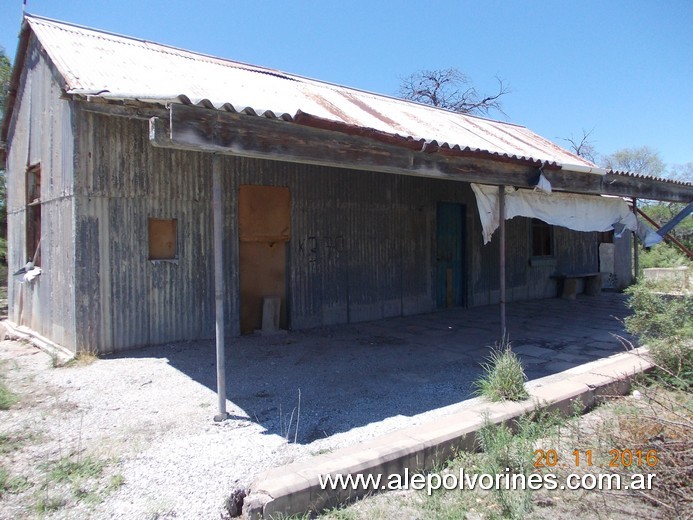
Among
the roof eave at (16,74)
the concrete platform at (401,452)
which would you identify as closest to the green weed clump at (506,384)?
the concrete platform at (401,452)

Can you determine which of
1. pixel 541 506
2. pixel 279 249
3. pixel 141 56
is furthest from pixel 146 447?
pixel 141 56

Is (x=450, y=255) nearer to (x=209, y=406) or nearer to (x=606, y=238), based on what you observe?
(x=209, y=406)

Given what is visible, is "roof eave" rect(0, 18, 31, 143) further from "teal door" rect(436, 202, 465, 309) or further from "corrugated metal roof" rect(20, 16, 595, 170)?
"teal door" rect(436, 202, 465, 309)

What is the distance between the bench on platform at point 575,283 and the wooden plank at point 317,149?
→ 619 centimetres

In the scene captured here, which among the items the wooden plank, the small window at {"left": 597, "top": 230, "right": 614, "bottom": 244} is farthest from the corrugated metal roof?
the small window at {"left": 597, "top": 230, "right": 614, "bottom": 244}

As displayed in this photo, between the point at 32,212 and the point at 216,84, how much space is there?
153 inches

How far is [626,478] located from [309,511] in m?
2.06

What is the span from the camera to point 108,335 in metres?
6.44

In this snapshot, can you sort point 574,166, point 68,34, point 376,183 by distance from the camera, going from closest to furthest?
1. point 574,166
2. point 68,34
3. point 376,183

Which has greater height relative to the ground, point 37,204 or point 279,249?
point 37,204

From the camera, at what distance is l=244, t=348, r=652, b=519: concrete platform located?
9.37 ft

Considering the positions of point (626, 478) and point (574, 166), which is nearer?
point (626, 478)

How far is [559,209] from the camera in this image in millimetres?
7777

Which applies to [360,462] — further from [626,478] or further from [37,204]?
[37,204]
